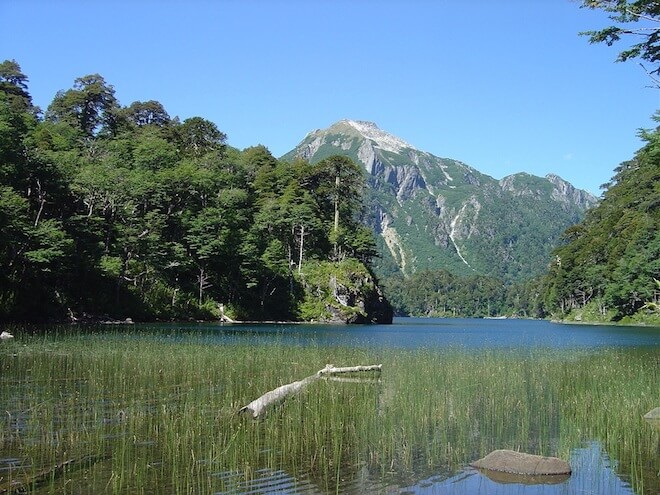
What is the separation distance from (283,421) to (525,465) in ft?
14.0

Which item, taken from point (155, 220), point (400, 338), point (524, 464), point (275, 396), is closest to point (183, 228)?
point (155, 220)

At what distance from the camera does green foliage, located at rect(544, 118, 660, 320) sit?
238ft

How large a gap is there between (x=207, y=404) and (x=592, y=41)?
16518 mm

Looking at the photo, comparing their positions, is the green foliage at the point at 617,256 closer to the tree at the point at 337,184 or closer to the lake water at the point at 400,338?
the lake water at the point at 400,338

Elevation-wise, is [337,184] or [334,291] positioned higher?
[337,184]

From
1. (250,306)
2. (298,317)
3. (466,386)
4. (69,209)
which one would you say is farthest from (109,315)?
(466,386)

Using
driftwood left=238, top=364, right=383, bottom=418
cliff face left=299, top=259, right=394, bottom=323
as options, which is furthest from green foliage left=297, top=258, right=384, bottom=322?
driftwood left=238, top=364, right=383, bottom=418

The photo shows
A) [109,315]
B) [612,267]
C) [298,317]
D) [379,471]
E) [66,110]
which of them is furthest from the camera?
[612,267]

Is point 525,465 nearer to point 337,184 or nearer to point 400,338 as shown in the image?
point 400,338

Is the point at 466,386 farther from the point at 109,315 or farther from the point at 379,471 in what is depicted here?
the point at 109,315

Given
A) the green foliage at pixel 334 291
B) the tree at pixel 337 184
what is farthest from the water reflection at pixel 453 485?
the tree at pixel 337 184

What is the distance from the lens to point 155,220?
177ft

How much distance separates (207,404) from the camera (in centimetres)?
1166

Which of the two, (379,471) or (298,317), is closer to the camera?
(379,471)
